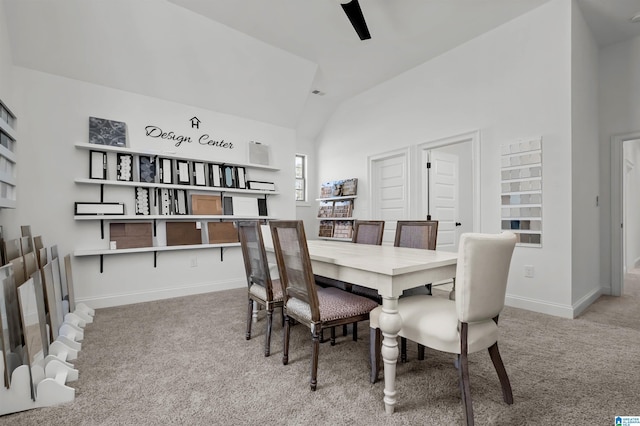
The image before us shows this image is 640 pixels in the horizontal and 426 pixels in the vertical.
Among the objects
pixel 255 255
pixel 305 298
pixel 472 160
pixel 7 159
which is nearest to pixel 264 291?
pixel 255 255

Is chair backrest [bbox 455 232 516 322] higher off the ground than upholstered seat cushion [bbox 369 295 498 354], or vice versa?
chair backrest [bbox 455 232 516 322]

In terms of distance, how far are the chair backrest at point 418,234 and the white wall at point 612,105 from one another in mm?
2870

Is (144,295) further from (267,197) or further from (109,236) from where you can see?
(267,197)

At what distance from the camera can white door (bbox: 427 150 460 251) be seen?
14.6 feet

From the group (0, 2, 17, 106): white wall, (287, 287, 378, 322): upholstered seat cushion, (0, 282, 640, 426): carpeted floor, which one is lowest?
(0, 282, 640, 426): carpeted floor

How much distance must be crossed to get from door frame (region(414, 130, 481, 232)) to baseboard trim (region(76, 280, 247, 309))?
304cm

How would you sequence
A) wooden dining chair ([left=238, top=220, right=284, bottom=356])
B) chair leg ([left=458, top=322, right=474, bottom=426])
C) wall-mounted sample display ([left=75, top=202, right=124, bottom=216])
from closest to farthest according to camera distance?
chair leg ([left=458, top=322, right=474, bottom=426]), wooden dining chair ([left=238, top=220, right=284, bottom=356]), wall-mounted sample display ([left=75, top=202, right=124, bottom=216])

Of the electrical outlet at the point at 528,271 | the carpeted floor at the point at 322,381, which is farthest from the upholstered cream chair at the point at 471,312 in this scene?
the electrical outlet at the point at 528,271

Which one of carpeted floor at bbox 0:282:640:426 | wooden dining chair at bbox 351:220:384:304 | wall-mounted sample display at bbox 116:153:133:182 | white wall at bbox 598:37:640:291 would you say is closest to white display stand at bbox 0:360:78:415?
carpeted floor at bbox 0:282:640:426

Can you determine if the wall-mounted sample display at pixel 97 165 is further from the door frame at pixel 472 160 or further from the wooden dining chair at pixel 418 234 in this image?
the door frame at pixel 472 160

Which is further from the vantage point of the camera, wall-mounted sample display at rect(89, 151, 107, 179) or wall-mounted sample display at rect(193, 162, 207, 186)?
wall-mounted sample display at rect(193, 162, 207, 186)

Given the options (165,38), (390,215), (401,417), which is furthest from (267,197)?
(401,417)

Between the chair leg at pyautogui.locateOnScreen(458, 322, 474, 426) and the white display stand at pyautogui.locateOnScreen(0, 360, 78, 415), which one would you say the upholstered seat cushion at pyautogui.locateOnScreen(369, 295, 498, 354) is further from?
the white display stand at pyautogui.locateOnScreen(0, 360, 78, 415)

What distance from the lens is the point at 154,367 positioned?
198cm
